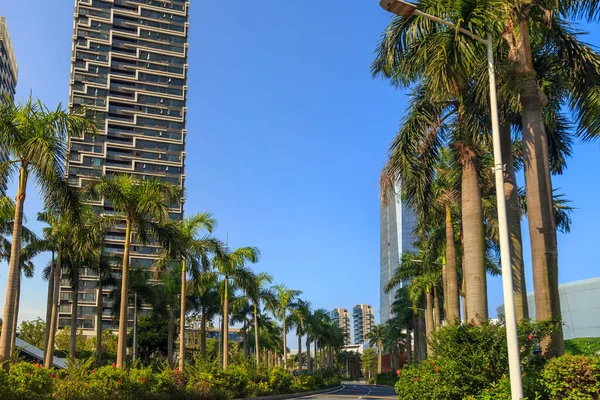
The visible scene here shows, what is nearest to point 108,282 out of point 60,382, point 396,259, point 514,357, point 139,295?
point 139,295

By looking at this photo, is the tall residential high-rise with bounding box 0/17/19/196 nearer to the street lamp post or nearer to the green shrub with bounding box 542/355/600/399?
the street lamp post

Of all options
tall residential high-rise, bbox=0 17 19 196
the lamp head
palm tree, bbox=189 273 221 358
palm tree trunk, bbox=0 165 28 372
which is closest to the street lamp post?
the lamp head

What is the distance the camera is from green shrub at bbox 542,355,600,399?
9797mm

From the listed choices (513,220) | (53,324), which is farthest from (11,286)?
(53,324)

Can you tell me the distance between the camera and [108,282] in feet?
153

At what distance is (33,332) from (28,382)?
5999cm

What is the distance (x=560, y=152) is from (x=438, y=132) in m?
4.57

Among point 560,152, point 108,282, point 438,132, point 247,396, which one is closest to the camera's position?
point 438,132

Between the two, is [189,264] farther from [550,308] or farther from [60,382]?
[550,308]

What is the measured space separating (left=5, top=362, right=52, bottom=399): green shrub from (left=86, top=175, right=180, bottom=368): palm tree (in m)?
8.17

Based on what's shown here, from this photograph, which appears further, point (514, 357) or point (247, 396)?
point (247, 396)

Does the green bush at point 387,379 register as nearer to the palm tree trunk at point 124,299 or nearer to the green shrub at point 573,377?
the palm tree trunk at point 124,299

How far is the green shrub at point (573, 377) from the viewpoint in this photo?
9.80 meters

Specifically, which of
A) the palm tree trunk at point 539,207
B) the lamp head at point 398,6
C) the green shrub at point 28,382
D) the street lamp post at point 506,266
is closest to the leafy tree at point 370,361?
the green shrub at point 28,382
